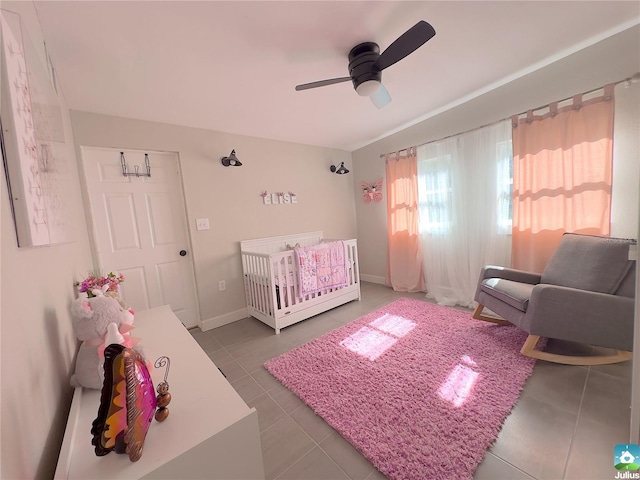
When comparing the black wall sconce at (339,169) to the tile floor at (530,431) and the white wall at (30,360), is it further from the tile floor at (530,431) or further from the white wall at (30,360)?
the white wall at (30,360)

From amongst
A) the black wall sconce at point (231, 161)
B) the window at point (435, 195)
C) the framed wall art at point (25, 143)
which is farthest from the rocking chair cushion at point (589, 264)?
the black wall sconce at point (231, 161)

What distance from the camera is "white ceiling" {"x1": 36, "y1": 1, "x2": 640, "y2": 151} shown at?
1.35 meters

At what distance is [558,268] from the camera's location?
78.9 inches

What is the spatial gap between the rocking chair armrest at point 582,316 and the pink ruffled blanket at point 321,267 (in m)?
1.83

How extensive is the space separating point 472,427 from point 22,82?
2335mm

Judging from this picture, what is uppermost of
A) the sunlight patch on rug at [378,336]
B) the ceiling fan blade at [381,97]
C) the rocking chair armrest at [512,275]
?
the ceiling fan blade at [381,97]

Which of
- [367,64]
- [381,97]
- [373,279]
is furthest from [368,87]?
[373,279]

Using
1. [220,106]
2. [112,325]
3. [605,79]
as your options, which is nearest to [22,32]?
[112,325]

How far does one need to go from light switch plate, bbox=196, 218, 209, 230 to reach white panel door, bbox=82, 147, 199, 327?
161 mm

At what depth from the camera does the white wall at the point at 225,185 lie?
7.89 feet

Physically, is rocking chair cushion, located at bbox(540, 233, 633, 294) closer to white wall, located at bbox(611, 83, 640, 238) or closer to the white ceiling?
white wall, located at bbox(611, 83, 640, 238)

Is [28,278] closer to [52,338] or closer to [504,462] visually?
[52,338]

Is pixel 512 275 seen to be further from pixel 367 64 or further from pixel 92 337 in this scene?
pixel 92 337

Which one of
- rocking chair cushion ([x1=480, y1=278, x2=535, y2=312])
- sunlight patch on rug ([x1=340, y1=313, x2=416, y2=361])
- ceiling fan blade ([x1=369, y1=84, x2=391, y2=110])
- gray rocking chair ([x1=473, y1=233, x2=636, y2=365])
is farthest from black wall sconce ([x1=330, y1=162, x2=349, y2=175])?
gray rocking chair ([x1=473, y1=233, x2=636, y2=365])
